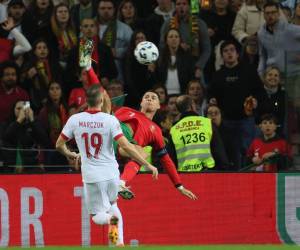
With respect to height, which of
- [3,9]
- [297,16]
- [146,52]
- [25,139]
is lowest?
[25,139]

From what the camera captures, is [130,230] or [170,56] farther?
[170,56]

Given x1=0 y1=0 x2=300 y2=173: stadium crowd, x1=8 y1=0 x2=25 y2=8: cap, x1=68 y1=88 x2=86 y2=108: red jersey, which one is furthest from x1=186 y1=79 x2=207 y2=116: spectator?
x1=8 y1=0 x2=25 y2=8: cap

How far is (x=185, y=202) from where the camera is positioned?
1656cm

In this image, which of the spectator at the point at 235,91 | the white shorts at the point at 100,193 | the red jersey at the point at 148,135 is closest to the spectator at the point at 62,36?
the spectator at the point at 235,91

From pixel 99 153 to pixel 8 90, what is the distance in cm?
481

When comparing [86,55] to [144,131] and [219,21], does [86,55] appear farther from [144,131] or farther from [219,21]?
[219,21]

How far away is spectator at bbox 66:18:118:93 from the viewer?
18438 mm

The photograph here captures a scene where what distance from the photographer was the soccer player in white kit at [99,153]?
13312mm

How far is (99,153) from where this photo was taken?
1354 centimetres

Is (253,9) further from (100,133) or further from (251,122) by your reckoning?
(100,133)

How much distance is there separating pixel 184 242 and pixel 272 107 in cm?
262

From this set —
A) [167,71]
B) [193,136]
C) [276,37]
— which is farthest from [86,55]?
[276,37]

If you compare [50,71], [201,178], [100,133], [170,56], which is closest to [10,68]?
[50,71]

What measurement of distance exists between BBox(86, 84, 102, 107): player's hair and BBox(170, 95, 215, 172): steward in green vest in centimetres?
321
